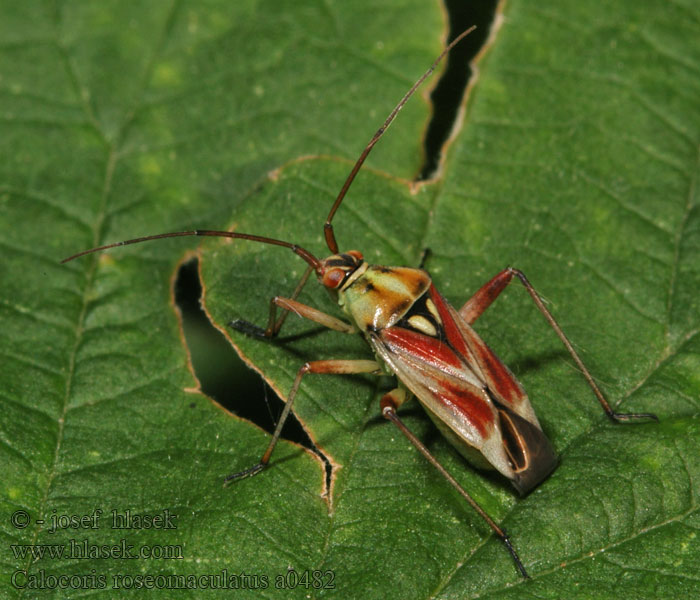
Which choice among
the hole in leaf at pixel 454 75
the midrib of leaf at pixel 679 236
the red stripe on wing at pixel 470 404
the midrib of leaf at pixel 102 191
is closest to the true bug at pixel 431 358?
the red stripe on wing at pixel 470 404

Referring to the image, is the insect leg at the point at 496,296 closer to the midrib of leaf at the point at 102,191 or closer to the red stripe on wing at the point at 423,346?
the red stripe on wing at the point at 423,346

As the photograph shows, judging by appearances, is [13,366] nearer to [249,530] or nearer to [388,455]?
[249,530]

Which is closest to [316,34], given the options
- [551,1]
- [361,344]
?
[551,1]

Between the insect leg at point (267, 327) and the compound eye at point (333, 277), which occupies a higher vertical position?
the compound eye at point (333, 277)

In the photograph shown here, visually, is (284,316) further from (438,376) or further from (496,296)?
(496,296)

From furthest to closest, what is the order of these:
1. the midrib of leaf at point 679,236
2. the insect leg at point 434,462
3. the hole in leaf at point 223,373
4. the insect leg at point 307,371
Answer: the midrib of leaf at point 679,236, the hole in leaf at point 223,373, the insect leg at point 307,371, the insect leg at point 434,462

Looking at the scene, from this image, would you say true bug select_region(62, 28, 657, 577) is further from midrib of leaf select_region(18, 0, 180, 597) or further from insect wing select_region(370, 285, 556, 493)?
midrib of leaf select_region(18, 0, 180, 597)

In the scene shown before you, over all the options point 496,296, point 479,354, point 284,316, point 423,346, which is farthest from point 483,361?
point 284,316
